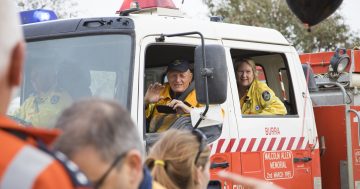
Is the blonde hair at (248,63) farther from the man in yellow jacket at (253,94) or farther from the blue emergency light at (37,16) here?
the blue emergency light at (37,16)

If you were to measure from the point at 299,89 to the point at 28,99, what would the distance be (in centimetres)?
214

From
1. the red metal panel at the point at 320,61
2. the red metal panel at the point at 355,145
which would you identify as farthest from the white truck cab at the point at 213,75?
the red metal panel at the point at 320,61

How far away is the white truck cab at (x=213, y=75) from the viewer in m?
4.07

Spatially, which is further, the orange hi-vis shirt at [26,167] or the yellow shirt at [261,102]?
the yellow shirt at [261,102]

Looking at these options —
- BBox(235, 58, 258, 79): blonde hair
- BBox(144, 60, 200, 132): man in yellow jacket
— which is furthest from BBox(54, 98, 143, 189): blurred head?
BBox(235, 58, 258, 79): blonde hair

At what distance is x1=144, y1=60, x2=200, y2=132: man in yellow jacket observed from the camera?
442 centimetres

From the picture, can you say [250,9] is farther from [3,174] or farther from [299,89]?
[3,174]

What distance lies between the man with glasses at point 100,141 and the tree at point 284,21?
1072 inches

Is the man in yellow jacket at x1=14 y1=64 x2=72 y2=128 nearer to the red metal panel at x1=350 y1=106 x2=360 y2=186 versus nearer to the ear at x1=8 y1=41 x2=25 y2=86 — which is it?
the red metal panel at x1=350 y1=106 x2=360 y2=186

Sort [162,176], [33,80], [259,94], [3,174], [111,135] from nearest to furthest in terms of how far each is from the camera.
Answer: [3,174], [111,135], [162,176], [33,80], [259,94]

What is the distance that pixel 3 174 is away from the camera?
1.16 metres

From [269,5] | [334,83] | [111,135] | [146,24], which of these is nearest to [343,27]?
[269,5]

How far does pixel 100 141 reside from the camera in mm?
1379

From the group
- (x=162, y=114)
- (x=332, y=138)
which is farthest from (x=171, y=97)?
(x=332, y=138)
